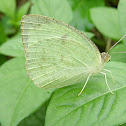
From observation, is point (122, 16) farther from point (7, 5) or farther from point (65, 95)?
point (7, 5)

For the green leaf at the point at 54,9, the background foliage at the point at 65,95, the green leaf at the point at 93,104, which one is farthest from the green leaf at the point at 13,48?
the green leaf at the point at 93,104

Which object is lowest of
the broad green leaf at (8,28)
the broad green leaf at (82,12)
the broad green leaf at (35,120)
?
the broad green leaf at (35,120)

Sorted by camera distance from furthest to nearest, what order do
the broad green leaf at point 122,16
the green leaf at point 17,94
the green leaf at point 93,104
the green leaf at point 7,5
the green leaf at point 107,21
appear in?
1. the green leaf at point 7,5
2. the green leaf at point 107,21
3. the broad green leaf at point 122,16
4. the green leaf at point 17,94
5. the green leaf at point 93,104

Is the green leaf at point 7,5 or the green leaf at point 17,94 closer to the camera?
the green leaf at point 17,94

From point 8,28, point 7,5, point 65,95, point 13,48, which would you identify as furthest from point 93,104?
point 8,28

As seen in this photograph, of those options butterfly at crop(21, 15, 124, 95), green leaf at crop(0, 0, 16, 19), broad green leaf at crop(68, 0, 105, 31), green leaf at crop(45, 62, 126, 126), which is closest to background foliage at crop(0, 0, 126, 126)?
green leaf at crop(45, 62, 126, 126)

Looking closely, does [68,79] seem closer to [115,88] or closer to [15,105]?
[115,88]

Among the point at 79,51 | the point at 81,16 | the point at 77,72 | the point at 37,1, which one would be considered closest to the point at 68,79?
the point at 77,72

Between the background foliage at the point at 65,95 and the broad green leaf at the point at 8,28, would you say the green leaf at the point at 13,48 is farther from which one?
the broad green leaf at the point at 8,28

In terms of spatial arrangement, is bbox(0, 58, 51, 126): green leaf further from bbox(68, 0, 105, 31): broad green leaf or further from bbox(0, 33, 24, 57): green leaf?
bbox(68, 0, 105, 31): broad green leaf
